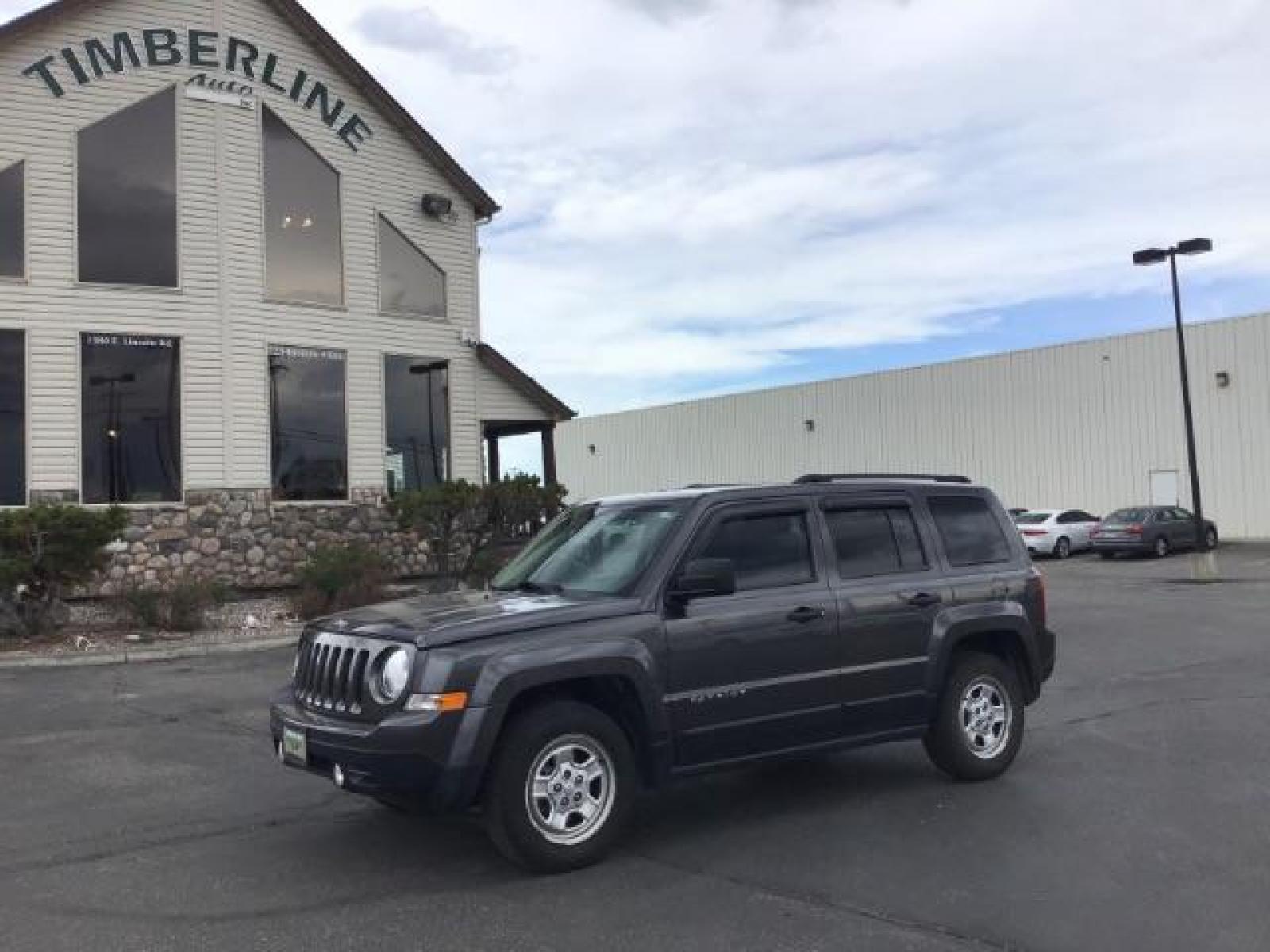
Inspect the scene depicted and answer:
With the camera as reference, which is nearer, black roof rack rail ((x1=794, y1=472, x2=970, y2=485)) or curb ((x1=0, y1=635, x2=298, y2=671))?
black roof rack rail ((x1=794, y1=472, x2=970, y2=485))

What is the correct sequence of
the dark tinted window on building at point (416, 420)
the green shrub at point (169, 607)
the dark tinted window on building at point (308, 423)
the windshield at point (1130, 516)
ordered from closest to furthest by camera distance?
the green shrub at point (169, 607), the dark tinted window on building at point (308, 423), the dark tinted window on building at point (416, 420), the windshield at point (1130, 516)

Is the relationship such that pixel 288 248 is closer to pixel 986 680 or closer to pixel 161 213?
pixel 161 213

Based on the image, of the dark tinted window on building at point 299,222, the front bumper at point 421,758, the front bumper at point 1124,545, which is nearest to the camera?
the front bumper at point 421,758

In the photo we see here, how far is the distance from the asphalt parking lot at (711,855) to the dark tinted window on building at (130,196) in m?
10.0

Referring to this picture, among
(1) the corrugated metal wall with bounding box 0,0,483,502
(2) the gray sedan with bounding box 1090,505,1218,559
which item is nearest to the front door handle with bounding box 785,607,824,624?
(1) the corrugated metal wall with bounding box 0,0,483,502

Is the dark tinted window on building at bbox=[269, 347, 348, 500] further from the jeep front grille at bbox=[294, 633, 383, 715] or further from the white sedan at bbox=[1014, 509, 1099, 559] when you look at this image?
the white sedan at bbox=[1014, 509, 1099, 559]

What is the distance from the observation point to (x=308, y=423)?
19.1m

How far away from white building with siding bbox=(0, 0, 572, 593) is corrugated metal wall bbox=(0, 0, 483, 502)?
0.03 m

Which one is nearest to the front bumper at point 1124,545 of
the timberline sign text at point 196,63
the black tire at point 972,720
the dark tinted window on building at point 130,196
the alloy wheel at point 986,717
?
the timberline sign text at point 196,63

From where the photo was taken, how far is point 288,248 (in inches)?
752

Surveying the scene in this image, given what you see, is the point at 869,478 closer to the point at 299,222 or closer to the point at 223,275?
the point at 223,275

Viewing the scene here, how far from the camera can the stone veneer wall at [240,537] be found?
1714 centimetres

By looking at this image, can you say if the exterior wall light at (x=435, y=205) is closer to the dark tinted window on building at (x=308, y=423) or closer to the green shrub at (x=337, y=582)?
the dark tinted window on building at (x=308, y=423)

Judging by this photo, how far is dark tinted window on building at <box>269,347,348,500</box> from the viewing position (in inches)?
738
